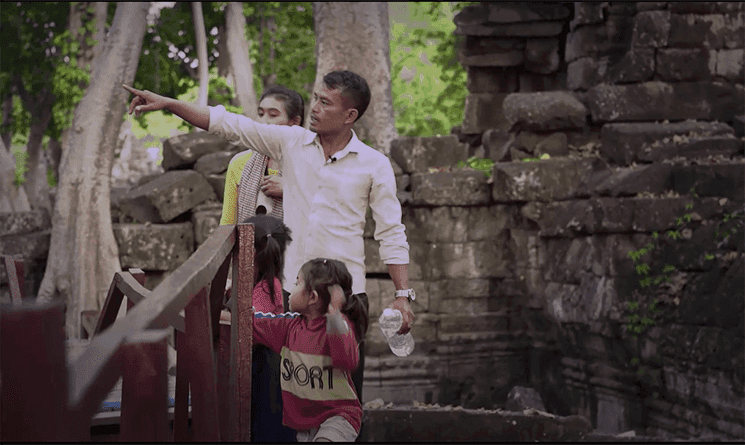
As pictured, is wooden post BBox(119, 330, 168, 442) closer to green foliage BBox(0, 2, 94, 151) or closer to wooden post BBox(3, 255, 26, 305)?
wooden post BBox(3, 255, 26, 305)

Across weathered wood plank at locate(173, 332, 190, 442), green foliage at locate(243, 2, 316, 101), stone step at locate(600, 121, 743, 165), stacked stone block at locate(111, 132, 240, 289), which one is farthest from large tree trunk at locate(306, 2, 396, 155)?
green foliage at locate(243, 2, 316, 101)

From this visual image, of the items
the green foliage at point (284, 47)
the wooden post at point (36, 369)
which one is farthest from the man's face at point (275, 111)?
the green foliage at point (284, 47)

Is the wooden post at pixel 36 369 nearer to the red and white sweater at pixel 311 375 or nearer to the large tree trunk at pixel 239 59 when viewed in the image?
the red and white sweater at pixel 311 375

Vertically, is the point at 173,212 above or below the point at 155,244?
above

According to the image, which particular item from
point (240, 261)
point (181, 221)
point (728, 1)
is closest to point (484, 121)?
point (728, 1)

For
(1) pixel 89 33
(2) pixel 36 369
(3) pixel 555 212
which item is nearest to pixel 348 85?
(2) pixel 36 369

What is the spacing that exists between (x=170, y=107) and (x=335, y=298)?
91 centimetres

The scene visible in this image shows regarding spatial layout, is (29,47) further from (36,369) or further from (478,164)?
(36,369)

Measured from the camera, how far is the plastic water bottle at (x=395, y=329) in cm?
362

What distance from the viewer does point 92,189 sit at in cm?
1047

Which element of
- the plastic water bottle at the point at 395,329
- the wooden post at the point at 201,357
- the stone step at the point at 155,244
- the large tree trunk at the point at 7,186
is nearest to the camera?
the wooden post at the point at 201,357

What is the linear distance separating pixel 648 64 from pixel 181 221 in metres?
5.52

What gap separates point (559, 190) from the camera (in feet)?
32.9

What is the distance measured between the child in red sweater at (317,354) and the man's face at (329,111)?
57cm
